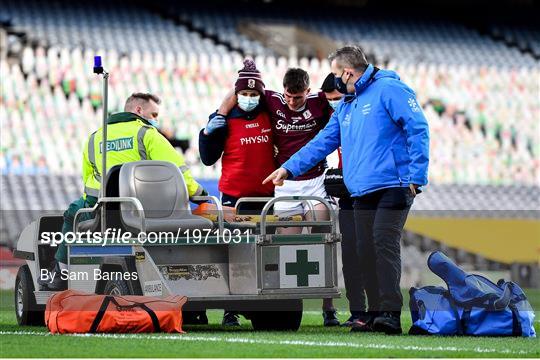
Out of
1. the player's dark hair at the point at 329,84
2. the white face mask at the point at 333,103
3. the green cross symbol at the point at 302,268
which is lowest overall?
the green cross symbol at the point at 302,268

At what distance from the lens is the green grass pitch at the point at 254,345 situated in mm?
6223

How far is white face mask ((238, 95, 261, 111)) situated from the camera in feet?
29.1

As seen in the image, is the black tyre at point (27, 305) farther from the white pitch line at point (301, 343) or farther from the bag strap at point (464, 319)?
the bag strap at point (464, 319)

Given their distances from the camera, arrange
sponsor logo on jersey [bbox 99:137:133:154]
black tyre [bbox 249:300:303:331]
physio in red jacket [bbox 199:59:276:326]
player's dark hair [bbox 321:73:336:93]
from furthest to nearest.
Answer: physio in red jacket [bbox 199:59:276:326], sponsor logo on jersey [bbox 99:137:133:154], player's dark hair [bbox 321:73:336:93], black tyre [bbox 249:300:303:331]

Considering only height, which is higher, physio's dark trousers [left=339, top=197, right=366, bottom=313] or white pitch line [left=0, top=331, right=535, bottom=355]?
physio's dark trousers [left=339, top=197, right=366, bottom=313]

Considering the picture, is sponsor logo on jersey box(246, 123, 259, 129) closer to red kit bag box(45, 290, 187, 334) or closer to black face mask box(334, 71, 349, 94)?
black face mask box(334, 71, 349, 94)

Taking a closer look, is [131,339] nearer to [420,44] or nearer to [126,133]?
[126,133]

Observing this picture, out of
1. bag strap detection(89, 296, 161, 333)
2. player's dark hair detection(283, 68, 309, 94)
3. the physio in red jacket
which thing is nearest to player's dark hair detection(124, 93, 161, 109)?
the physio in red jacket

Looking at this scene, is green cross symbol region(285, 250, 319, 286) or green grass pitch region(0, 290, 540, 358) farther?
green cross symbol region(285, 250, 319, 286)

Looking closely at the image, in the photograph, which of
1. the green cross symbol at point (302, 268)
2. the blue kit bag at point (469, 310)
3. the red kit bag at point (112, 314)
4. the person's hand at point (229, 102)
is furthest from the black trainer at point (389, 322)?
the person's hand at point (229, 102)

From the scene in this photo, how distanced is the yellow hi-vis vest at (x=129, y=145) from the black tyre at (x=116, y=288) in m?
0.90

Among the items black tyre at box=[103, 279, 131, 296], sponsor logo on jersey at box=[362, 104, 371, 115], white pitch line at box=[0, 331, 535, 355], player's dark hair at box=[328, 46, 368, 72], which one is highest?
player's dark hair at box=[328, 46, 368, 72]

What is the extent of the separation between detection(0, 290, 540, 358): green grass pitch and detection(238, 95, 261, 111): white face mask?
1.67 meters

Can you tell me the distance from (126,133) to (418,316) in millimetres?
2372
